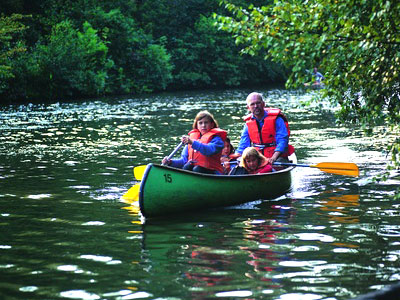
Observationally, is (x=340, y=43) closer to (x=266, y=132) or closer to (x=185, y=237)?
(x=185, y=237)

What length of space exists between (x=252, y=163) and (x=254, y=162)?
Result: 32mm

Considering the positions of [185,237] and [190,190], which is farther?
[190,190]

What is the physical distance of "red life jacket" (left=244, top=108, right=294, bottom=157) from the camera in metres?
10.7

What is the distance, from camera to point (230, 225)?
8164 mm

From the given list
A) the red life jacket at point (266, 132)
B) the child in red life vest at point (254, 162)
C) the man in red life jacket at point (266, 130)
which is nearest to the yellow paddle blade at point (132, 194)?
the child in red life vest at point (254, 162)

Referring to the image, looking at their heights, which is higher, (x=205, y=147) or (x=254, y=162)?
(x=205, y=147)

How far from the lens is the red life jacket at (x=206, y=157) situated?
9414mm

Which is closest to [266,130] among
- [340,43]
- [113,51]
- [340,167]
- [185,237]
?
[340,167]

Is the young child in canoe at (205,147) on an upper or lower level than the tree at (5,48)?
lower

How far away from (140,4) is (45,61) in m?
17.1

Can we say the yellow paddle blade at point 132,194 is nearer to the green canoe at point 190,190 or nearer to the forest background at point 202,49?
the green canoe at point 190,190

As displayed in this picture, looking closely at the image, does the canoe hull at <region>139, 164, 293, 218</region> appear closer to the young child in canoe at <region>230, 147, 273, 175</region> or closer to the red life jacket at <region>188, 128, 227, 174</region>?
the young child in canoe at <region>230, 147, 273, 175</region>

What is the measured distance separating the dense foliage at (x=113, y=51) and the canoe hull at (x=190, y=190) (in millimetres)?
16705

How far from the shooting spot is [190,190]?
346 inches
